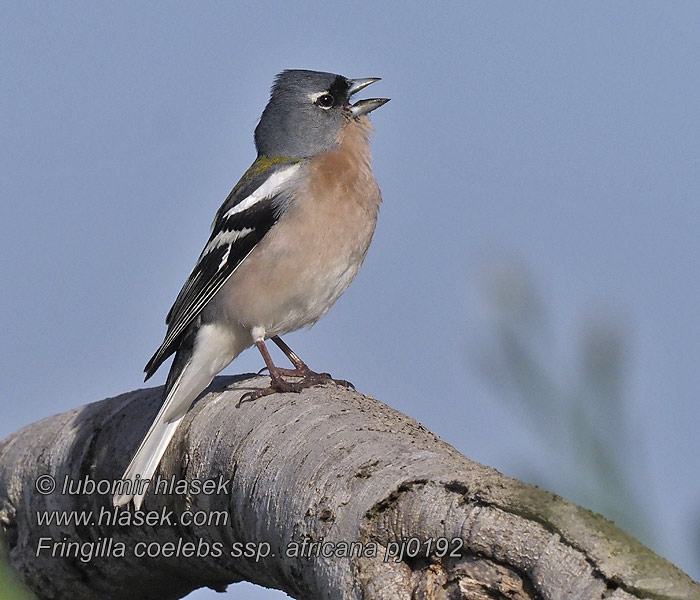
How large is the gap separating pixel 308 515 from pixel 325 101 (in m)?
3.86

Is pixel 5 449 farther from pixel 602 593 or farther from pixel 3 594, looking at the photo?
pixel 3 594

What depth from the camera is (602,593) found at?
6.06 ft

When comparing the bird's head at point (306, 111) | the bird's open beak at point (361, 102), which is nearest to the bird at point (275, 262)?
the bird's head at point (306, 111)

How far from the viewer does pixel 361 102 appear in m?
6.21

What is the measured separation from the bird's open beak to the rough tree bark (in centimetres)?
213

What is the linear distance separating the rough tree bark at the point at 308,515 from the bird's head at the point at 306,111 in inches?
70.8

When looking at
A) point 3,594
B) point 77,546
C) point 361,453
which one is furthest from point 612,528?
point 77,546

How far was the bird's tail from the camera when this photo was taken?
13.5 feet

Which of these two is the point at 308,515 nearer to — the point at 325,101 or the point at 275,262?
the point at 275,262

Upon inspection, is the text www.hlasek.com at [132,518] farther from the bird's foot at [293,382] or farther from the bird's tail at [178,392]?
the bird's foot at [293,382]

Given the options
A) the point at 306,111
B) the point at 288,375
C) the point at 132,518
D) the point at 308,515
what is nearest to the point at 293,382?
the point at 288,375

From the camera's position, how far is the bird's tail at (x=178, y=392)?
4121mm

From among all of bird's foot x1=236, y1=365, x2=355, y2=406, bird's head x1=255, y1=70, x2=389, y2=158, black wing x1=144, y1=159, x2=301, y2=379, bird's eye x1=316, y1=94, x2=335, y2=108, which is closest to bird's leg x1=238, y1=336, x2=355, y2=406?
bird's foot x1=236, y1=365, x2=355, y2=406

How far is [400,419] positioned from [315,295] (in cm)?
206
